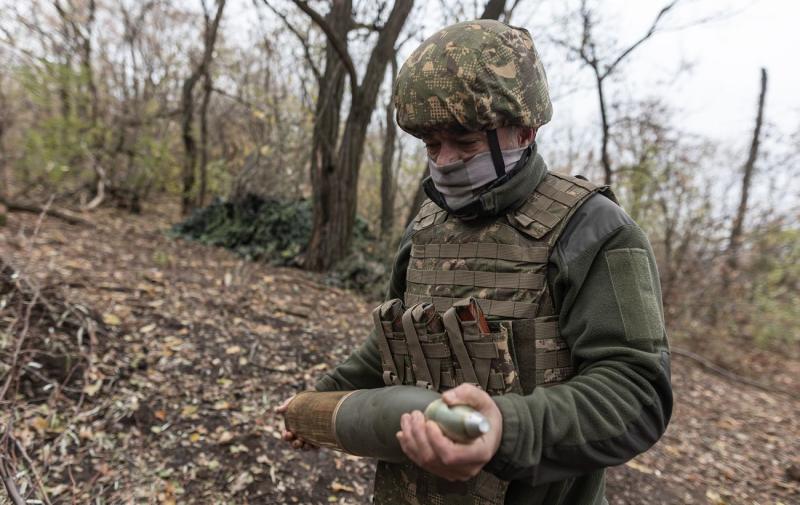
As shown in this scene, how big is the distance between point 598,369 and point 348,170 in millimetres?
7064

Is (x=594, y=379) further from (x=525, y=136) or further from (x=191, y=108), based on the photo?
(x=191, y=108)

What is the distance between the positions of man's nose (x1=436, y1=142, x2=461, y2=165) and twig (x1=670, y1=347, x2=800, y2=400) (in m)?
8.56

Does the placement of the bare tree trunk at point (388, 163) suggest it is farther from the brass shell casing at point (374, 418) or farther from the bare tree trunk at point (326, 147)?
the brass shell casing at point (374, 418)

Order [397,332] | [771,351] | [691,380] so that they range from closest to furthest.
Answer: [397,332] < [691,380] < [771,351]

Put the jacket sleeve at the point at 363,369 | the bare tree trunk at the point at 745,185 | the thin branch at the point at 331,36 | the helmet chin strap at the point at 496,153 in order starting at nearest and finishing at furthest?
the helmet chin strap at the point at 496,153
the jacket sleeve at the point at 363,369
the thin branch at the point at 331,36
the bare tree trunk at the point at 745,185

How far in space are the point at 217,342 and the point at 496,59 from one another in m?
4.18

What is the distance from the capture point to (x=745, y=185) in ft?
32.5

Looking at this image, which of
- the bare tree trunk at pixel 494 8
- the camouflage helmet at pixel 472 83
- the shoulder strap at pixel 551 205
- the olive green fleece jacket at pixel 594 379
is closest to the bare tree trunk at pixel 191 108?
the bare tree trunk at pixel 494 8

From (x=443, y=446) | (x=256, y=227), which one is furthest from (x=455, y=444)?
(x=256, y=227)

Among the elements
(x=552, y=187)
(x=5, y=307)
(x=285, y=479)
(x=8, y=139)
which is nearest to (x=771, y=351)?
(x=285, y=479)

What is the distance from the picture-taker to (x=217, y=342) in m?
4.58

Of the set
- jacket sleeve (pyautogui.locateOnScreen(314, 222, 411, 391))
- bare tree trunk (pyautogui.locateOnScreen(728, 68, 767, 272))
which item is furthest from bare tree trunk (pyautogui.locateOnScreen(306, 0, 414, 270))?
bare tree trunk (pyautogui.locateOnScreen(728, 68, 767, 272))

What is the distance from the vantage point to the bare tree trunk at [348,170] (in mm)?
7199

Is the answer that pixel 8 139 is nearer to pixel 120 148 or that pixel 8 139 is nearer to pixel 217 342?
pixel 120 148
